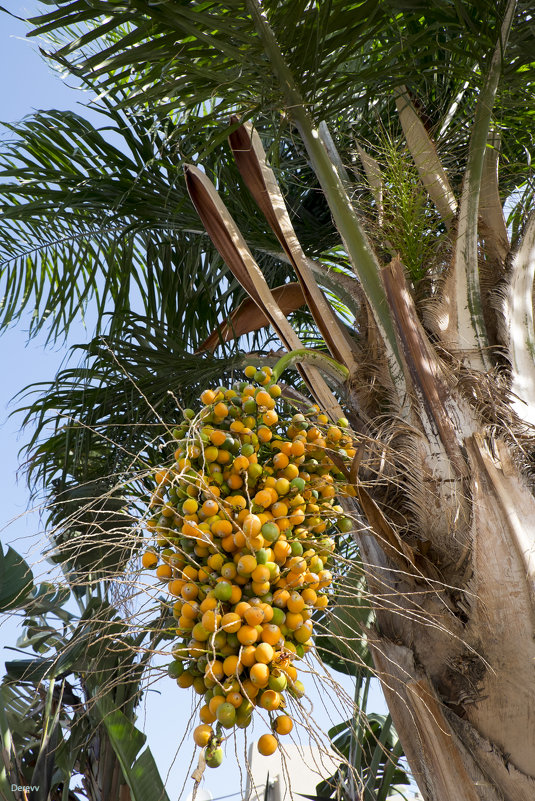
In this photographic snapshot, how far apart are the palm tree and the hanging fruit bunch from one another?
0.42ft

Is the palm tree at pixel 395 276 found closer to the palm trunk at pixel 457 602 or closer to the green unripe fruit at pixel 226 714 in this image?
the palm trunk at pixel 457 602

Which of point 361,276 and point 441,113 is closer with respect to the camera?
point 361,276

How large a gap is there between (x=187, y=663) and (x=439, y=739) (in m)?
0.56

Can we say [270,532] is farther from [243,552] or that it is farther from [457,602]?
[457,602]

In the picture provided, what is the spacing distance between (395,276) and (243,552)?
2.85ft

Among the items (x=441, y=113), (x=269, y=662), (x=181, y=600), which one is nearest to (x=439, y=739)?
(x=269, y=662)

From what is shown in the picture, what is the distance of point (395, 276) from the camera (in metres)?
1.68

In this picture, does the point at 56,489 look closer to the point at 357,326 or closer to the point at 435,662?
the point at 357,326

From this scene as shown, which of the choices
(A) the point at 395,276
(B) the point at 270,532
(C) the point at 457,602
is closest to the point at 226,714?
(B) the point at 270,532

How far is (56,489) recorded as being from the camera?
3.00 m

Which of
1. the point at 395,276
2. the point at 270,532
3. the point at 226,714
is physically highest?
the point at 395,276

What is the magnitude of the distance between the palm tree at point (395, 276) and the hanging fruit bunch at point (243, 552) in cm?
13

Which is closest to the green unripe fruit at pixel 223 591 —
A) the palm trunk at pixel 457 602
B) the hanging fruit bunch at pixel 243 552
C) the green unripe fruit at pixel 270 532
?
the hanging fruit bunch at pixel 243 552

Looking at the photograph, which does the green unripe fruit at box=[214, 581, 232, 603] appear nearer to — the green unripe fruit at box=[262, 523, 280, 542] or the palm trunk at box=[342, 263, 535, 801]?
the green unripe fruit at box=[262, 523, 280, 542]
